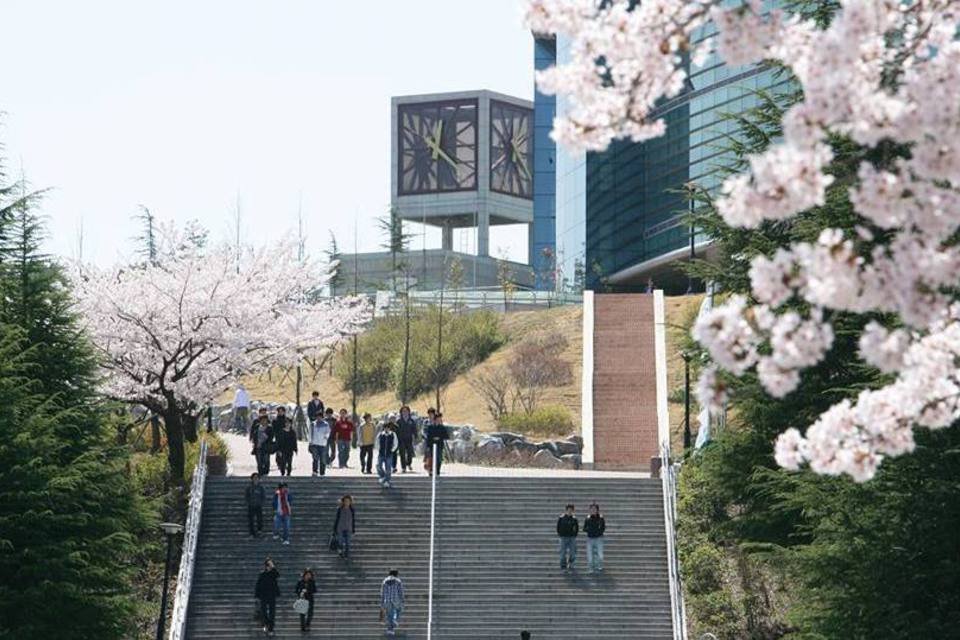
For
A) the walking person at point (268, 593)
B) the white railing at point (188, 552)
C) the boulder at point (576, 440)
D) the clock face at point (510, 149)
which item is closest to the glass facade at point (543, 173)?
the clock face at point (510, 149)

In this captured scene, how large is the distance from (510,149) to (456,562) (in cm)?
9154

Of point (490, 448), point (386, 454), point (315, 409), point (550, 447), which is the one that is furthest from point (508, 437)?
point (386, 454)

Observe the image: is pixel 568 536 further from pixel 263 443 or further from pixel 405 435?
pixel 263 443

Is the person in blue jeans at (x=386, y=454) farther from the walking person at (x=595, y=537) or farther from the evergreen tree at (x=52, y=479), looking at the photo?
the evergreen tree at (x=52, y=479)

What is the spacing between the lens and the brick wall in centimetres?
4597

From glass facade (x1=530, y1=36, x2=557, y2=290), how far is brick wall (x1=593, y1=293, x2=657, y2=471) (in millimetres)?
68511

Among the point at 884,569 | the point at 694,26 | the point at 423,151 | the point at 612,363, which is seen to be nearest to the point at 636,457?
the point at 612,363

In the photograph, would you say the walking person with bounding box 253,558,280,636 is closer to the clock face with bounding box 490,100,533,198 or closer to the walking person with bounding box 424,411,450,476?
the walking person with bounding box 424,411,450,476

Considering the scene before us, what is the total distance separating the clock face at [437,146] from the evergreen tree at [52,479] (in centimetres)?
8999

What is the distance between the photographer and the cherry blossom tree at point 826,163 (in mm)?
7777

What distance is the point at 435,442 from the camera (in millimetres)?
35000

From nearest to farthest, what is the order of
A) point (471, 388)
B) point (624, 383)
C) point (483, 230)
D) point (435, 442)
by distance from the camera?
point (435, 442), point (624, 383), point (471, 388), point (483, 230)

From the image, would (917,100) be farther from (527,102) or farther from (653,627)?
(527,102)

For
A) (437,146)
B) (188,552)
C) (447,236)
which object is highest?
(437,146)
